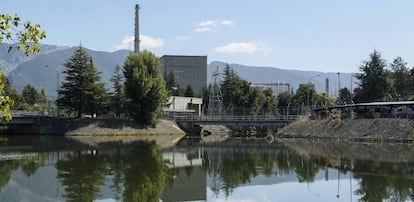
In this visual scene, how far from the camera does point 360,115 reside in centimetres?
6612

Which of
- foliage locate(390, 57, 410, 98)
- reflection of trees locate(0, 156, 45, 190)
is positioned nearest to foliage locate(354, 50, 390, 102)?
foliage locate(390, 57, 410, 98)

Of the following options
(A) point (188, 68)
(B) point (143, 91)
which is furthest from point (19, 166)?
(A) point (188, 68)

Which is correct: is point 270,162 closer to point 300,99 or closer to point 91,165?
point 91,165

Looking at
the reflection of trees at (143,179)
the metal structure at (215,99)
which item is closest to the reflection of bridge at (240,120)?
the metal structure at (215,99)

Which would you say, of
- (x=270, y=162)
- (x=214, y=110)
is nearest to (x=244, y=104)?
(x=214, y=110)

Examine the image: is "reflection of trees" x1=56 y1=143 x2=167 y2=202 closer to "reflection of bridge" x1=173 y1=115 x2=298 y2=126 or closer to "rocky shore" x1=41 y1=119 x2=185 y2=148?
"rocky shore" x1=41 y1=119 x2=185 y2=148

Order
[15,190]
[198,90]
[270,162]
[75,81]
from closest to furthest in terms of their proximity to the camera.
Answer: [15,190]
[270,162]
[75,81]
[198,90]

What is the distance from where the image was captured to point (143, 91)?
271 feet

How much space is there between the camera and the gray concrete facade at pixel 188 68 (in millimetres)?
165125

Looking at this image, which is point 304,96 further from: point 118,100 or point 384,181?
point 384,181

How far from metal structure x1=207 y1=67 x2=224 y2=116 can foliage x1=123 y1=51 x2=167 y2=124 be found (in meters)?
20.9

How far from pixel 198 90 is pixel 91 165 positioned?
134 meters

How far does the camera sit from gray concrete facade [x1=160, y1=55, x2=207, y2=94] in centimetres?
16512

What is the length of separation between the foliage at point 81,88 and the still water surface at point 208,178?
138ft
